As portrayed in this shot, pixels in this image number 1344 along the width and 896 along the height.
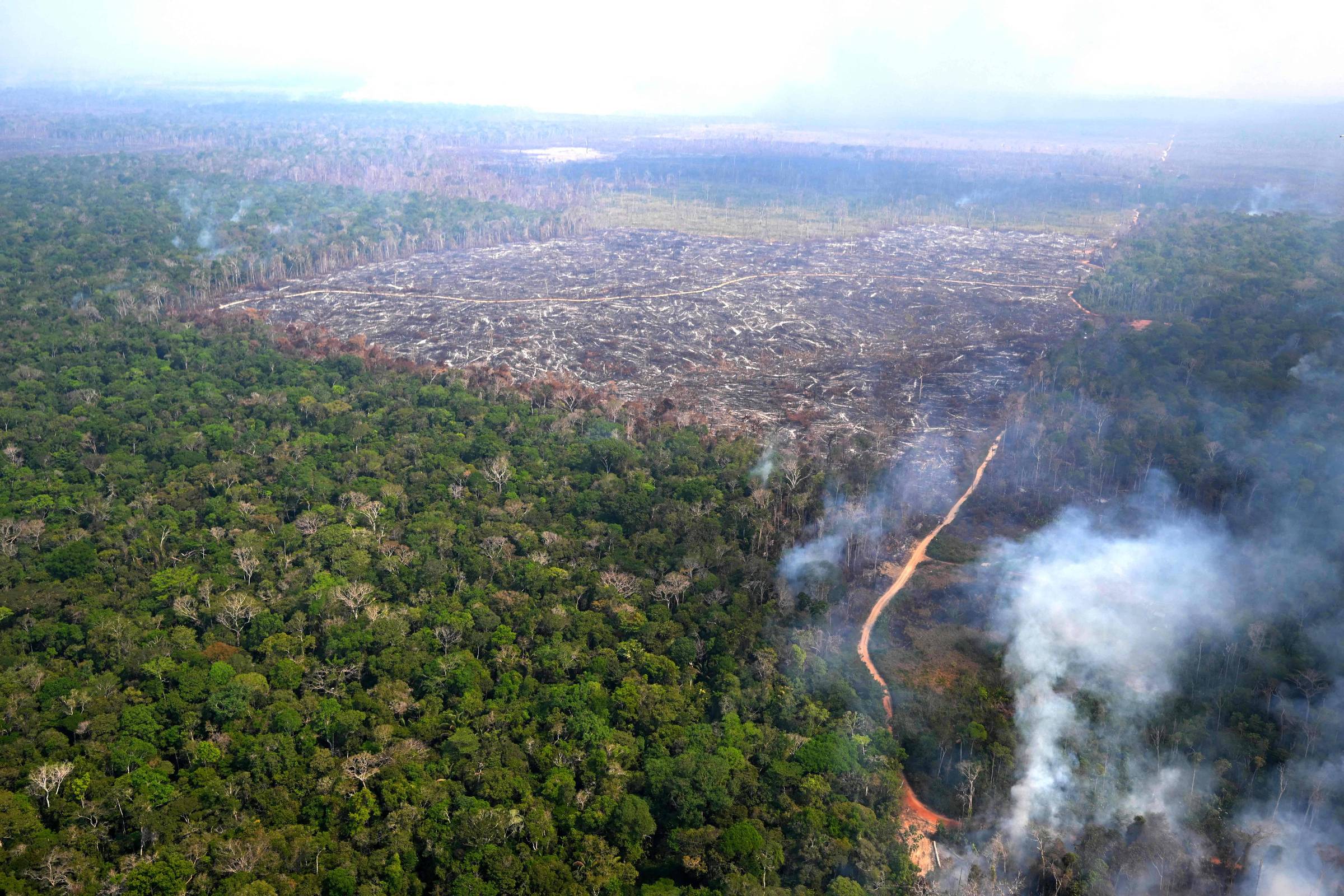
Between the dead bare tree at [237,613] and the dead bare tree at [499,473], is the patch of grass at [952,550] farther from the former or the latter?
the dead bare tree at [237,613]

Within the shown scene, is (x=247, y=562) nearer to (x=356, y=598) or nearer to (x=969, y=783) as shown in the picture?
(x=356, y=598)

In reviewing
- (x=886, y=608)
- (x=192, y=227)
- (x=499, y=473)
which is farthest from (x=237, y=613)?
(x=192, y=227)

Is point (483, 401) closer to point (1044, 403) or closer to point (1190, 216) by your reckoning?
point (1044, 403)

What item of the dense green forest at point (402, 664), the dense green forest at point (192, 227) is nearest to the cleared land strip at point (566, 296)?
the dense green forest at point (192, 227)

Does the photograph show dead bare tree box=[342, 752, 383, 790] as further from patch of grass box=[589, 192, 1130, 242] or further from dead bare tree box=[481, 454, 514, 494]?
patch of grass box=[589, 192, 1130, 242]

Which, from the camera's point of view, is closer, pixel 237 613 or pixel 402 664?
pixel 402 664

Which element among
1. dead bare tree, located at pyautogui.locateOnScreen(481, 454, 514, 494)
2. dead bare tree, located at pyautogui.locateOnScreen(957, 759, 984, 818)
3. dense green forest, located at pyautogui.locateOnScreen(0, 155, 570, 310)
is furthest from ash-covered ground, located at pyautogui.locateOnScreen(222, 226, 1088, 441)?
dead bare tree, located at pyautogui.locateOnScreen(957, 759, 984, 818)
